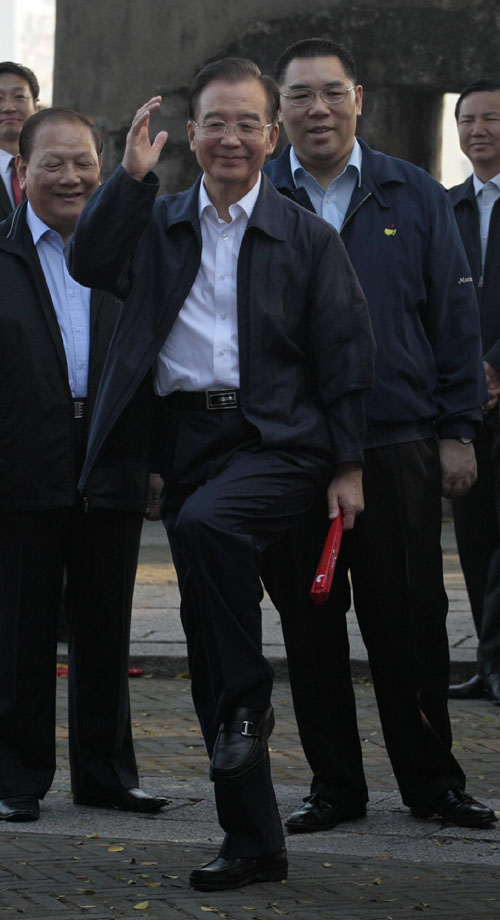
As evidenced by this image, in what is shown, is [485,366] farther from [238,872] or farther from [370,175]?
[238,872]

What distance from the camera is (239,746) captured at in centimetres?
445

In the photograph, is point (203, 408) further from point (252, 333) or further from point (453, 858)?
point (453, 858)

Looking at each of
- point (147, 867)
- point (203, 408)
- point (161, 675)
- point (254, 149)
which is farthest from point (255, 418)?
point (161, 675)

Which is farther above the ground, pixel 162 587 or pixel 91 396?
pixel 91 396

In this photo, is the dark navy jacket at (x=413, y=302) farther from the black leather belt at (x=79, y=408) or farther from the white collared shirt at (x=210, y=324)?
the black leather belt at (x=79, y=408)

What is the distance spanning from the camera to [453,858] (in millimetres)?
4906

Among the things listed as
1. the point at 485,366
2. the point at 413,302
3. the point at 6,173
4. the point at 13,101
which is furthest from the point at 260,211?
the point at 13,101

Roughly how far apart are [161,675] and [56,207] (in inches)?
123

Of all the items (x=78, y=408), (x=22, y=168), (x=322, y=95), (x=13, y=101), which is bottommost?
(x=78, y=408)

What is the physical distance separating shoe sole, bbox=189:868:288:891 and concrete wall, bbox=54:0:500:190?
29.0 feet

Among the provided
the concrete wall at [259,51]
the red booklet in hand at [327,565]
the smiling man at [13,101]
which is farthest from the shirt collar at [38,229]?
the concrete wall at [259,51]

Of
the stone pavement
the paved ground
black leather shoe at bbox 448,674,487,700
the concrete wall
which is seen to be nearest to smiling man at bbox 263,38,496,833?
the paved ground

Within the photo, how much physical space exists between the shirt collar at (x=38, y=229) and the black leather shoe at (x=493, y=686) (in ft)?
9.08

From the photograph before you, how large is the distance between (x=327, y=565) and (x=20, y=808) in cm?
129
